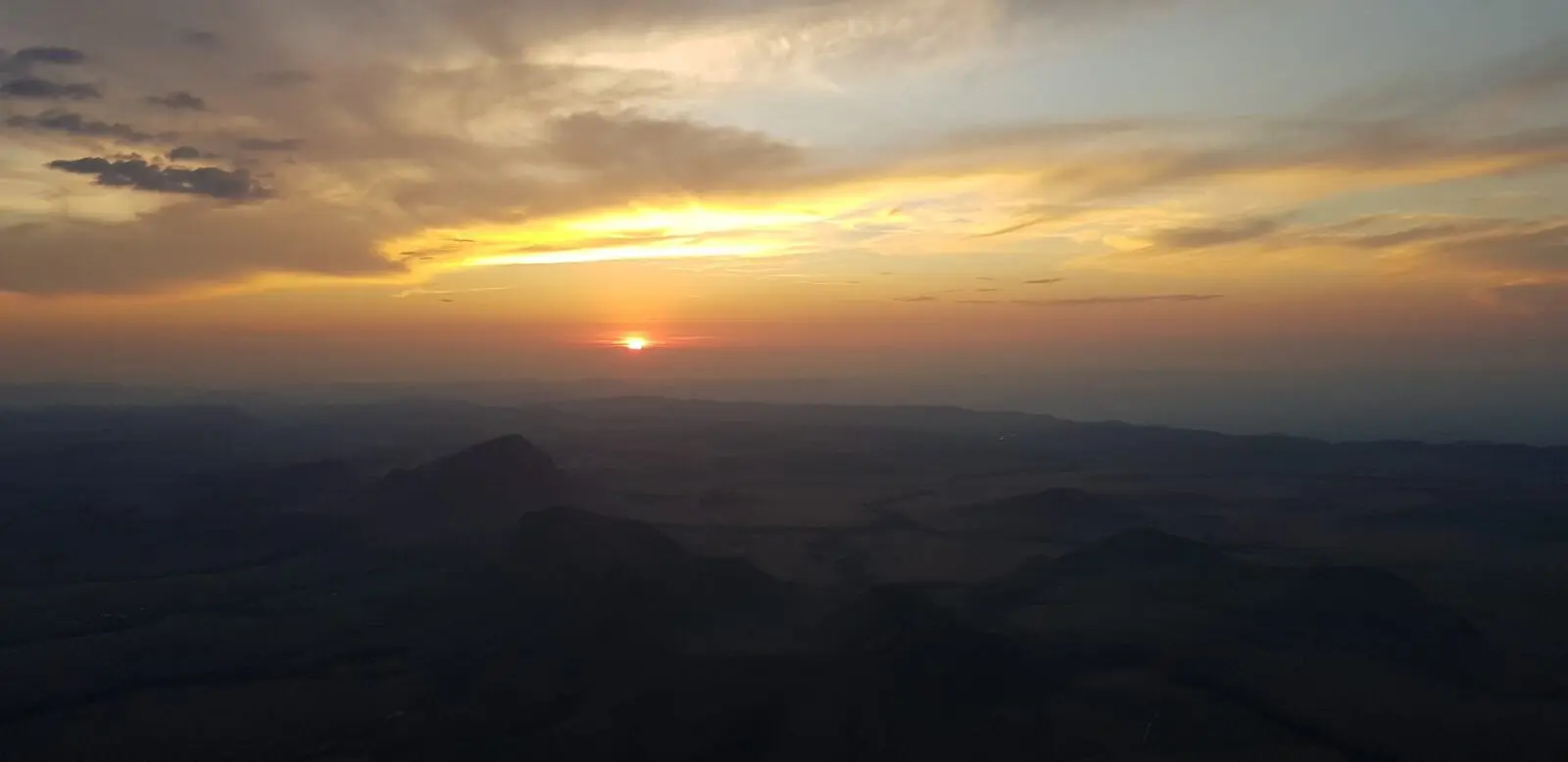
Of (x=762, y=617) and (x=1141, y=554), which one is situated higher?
(x=762, y=617)

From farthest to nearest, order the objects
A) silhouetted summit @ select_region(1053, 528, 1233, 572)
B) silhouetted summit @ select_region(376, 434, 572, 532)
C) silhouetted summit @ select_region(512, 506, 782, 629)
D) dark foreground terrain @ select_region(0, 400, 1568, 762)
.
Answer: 1. silhouetted summit @ select_region(376, 434, 572, 532)
2. silhouetted summit @ select_region(1053, 528, 1233, 572)
3. silhouetted summit @ select_region(512, 506, 782, 629)
4. dark foreground terrain @ select_region(0, 400, 1568, 762)

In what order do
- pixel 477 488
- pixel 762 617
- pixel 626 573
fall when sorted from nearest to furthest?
pixel 762 617, pixel 626 573, pixel 477 488

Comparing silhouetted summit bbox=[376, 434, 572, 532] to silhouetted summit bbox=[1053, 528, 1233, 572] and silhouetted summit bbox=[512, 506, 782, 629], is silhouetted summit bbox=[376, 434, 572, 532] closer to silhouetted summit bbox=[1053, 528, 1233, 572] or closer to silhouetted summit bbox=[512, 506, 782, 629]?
silhouetted summit bbox=[512, 506, 782, 629]

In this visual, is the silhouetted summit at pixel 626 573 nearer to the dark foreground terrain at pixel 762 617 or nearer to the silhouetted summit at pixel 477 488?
the dark foreground terrain at pixel 762 617

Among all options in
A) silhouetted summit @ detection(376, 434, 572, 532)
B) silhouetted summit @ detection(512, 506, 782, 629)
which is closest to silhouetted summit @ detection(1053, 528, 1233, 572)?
silhouetted summit @ detection(512, 506, 782, 629)

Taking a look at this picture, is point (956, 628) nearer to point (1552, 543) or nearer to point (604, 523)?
point (604, 523)

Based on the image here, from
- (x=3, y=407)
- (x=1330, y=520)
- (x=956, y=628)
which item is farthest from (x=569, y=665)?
(x=3, y=407)

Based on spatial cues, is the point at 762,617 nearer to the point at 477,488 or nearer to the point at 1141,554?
the point at 1141,554

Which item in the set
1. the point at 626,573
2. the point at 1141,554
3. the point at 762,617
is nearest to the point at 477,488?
the point at 626,573

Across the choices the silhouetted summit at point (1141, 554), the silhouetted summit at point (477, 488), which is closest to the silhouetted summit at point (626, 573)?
the silhouetted summit at point (477, 488)
